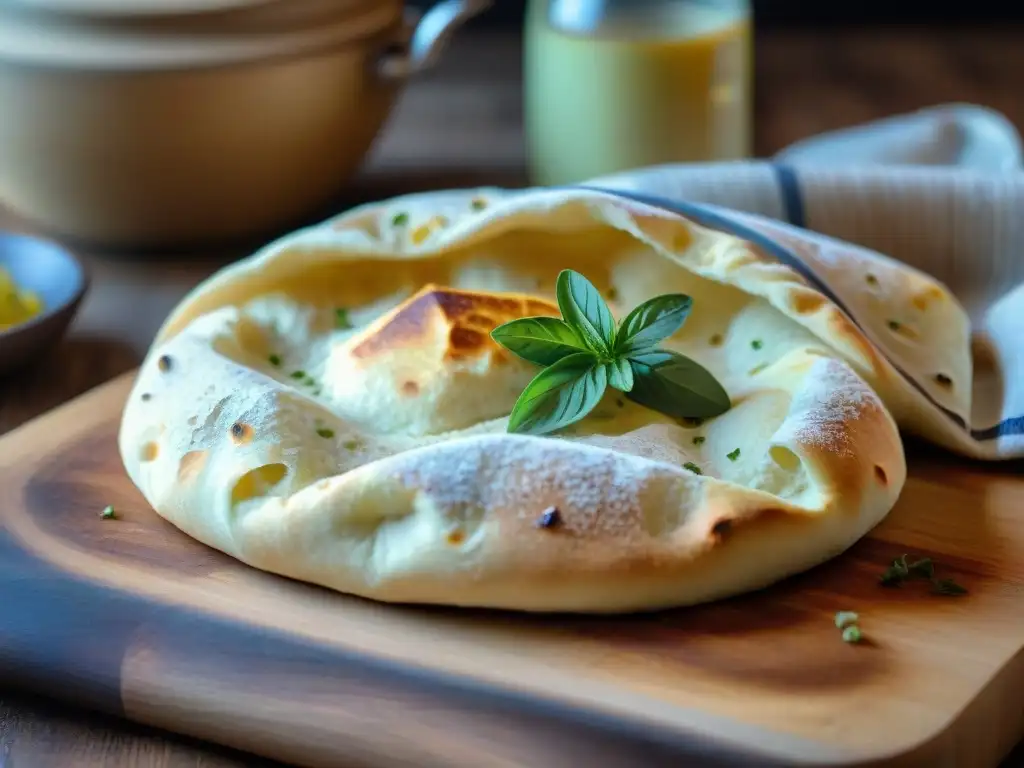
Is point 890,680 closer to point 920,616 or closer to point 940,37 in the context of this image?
point 920,616

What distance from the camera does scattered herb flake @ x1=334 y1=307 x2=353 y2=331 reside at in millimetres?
1570

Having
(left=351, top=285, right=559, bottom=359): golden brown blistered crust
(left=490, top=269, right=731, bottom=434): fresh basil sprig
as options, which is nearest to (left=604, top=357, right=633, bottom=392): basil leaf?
(left=490, top=269, right=731, bottom=434): fresh basil sprig

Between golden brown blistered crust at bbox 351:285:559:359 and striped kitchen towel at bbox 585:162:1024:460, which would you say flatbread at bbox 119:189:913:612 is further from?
striped kitchen towel at bbox 585:162:1024:460

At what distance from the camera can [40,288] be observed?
78.0 inches

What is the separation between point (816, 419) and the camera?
4.17 feet

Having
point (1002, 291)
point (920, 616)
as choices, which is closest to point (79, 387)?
point (920, 616)

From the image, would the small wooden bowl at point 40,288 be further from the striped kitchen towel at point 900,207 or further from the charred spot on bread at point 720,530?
the charred spot on bread at point 720,530

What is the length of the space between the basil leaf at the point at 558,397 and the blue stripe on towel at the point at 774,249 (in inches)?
12.5

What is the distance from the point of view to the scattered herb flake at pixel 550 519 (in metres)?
1.14

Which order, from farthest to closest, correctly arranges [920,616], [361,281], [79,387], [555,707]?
[79,387] → [361,281] → [920,616] → [555,707]

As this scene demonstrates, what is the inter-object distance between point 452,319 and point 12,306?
31.6 inches

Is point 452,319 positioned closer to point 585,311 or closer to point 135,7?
point 585,311

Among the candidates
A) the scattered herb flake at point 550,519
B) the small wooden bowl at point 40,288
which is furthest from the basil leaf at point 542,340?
the small wooden bowl at point 40,288

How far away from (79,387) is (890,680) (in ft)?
4.20
